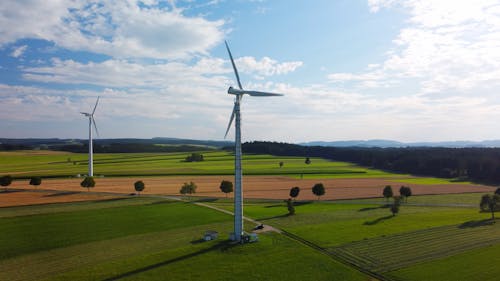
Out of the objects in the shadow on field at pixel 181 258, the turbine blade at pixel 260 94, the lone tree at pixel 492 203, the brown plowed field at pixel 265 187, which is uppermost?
the turbine blade at pixel 260 94

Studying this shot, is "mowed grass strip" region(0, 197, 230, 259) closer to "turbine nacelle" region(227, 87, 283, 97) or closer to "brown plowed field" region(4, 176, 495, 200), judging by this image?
"turbine nacelle" region(227, 87, 283, 97)

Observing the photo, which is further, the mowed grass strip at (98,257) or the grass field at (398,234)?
the grass field at (398,234)

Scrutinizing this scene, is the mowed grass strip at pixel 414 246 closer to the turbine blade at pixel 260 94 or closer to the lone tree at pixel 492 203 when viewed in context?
the lone tree at pixel 492 203

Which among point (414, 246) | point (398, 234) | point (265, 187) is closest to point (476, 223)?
point (398, 234)

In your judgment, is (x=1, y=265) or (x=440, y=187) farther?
(x=440, y=187)

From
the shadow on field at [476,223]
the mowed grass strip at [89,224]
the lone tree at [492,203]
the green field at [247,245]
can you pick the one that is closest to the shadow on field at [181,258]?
the green field at [247,245]

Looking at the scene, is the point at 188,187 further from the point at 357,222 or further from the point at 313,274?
the point at 313,274

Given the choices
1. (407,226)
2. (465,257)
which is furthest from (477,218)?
(465,257)

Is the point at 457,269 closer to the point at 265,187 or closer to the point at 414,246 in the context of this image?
the point at 414,246
